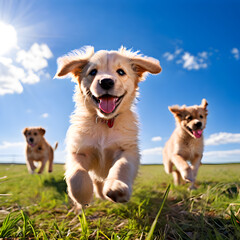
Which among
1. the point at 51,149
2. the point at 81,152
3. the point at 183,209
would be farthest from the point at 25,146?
the point at 183,209

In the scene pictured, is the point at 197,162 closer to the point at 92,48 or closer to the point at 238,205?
the point at 238,205

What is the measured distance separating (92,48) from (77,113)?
117 centimetres

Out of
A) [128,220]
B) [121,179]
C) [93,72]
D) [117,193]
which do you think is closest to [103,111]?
[93,72]

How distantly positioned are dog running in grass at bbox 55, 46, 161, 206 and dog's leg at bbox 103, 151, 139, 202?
0.06 feet

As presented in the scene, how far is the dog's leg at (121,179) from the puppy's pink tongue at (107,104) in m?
0.60

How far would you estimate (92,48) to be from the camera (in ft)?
12.0

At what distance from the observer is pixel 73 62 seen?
10.6 feet

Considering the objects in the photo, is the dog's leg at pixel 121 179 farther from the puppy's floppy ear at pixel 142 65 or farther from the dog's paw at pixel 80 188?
the puppy's floppy ear at pixel 142 65

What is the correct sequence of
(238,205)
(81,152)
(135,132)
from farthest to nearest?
(135,132), (81,152), (238,205)

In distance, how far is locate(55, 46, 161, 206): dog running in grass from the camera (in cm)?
278

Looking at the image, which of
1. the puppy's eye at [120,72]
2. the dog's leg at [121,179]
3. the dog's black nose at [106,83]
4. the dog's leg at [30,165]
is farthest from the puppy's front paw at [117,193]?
the dog's leg at [30,165]

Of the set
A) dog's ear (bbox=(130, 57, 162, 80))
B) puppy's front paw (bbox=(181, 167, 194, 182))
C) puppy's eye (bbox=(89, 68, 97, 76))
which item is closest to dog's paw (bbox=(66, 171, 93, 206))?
puppy's eye (bbox=(89, 68, 97, 76))

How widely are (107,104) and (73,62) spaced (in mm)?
946

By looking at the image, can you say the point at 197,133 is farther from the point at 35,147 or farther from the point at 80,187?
the point at 35,147
